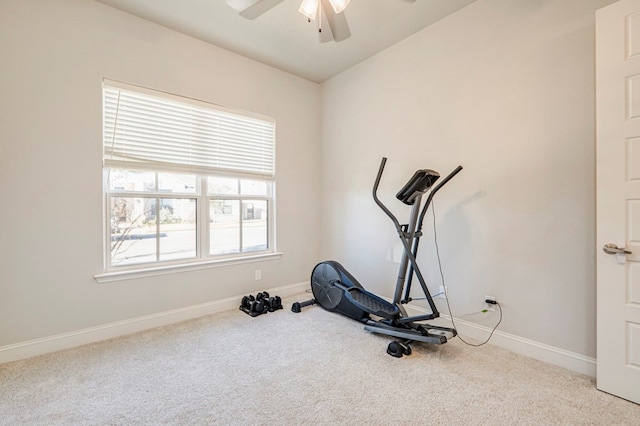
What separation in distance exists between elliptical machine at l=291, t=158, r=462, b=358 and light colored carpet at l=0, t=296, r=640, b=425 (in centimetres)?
14

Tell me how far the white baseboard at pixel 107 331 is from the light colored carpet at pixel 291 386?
10 cm

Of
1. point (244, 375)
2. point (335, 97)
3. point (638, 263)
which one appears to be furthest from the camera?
point (335, 97)

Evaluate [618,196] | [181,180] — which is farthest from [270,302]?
[618,196]

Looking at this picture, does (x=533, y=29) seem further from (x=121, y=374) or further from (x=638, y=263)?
(x=121, y=374)

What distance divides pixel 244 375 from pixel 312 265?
2208mm

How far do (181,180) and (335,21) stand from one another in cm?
218

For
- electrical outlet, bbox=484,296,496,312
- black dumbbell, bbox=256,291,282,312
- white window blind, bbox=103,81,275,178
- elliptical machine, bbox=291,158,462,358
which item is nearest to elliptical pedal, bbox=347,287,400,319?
elliptical machine, bbox=291,158,462,358

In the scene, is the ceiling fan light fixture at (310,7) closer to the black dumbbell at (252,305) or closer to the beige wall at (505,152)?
the beige wall at (505,152)

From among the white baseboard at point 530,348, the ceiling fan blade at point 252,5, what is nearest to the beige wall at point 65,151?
the ceiling fan blade at point 252,5

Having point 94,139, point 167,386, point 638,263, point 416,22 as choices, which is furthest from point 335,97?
point 167,386

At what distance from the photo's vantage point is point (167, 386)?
1.88m

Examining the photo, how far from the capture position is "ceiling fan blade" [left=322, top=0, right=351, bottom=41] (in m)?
1.96

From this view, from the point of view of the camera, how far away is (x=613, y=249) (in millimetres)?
1751

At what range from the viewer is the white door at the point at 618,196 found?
67.0 inches
